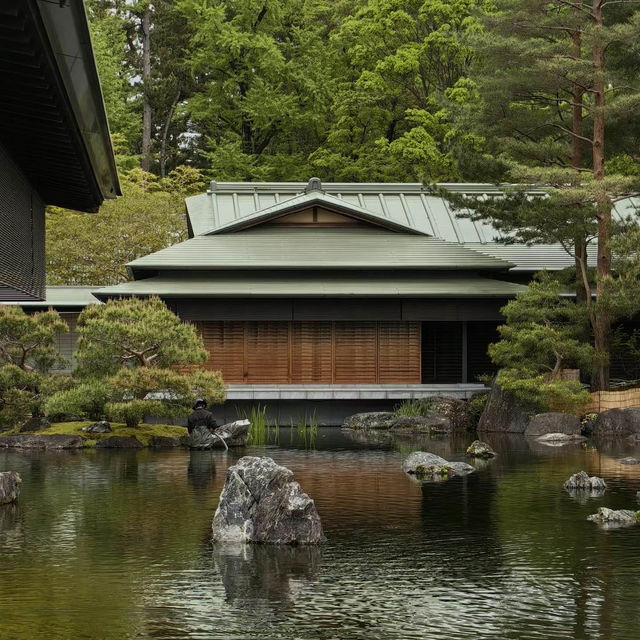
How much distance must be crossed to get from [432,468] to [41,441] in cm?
975

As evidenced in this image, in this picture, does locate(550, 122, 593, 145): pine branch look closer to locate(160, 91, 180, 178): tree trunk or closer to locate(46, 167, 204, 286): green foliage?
locate(46, 167, 204, 286): green foliage

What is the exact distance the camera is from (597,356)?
27719 millimetres

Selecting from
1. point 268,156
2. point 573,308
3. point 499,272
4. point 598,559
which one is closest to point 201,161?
point 268,156

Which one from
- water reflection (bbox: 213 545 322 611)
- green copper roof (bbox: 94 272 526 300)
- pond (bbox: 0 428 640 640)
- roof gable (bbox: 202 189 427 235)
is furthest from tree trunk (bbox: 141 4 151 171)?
water reflection (bbox: 213 545 322 611)

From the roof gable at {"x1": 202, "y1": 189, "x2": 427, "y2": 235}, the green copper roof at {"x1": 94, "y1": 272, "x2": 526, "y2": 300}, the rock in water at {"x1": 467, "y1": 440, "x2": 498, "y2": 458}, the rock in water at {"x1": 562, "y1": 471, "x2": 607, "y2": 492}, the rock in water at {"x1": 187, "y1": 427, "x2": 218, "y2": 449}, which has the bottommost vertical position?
the rock in water at {"x1": 562, "y1": 471, "x2": 607, "y2": 492}

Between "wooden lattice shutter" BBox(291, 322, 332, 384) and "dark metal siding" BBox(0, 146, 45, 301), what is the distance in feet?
72.1

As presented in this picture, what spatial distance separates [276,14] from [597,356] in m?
29.4

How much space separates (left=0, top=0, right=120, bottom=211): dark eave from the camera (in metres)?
4.05

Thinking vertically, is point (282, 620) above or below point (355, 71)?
below

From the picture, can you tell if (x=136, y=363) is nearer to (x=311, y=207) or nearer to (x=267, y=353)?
(x=267, y=353)

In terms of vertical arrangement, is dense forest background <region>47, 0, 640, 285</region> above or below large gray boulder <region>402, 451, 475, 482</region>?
above

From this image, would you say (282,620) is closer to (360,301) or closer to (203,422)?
(203,422)

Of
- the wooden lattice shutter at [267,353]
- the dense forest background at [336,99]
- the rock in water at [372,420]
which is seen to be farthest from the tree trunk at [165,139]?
the rock in water at [372,420]

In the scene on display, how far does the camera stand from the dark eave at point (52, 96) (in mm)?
4047
